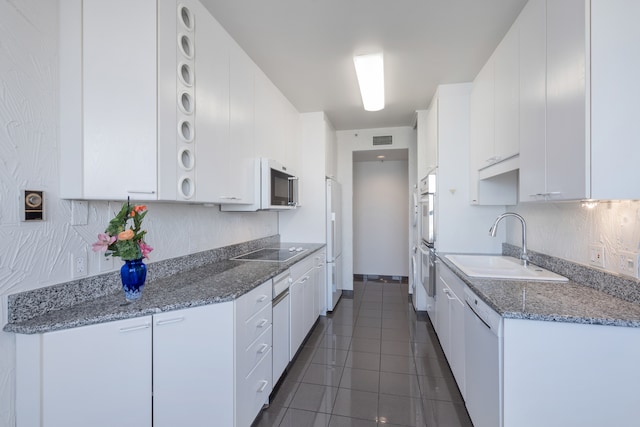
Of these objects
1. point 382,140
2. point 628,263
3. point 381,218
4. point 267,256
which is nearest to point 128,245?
point 267,256

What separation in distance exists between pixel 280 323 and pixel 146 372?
1026 millimetres

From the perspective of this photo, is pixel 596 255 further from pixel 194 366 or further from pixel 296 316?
pixel 194 366

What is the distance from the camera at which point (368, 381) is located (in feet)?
7.48

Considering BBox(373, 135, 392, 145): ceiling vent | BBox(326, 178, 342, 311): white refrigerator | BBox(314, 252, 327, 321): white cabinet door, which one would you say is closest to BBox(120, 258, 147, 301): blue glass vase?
BBox(314, 252, 327, 321): white cabinet door

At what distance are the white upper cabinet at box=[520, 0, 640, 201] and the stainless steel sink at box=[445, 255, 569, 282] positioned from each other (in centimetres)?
65

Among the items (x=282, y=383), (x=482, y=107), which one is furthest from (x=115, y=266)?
(x=482, y=107)

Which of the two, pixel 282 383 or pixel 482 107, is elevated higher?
pixel 482 107

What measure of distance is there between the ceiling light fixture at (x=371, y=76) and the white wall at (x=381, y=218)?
98.5 inches

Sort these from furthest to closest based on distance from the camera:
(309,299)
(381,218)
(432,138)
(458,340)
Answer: (381,218) < (432,138) < (309,299) < (458,340)

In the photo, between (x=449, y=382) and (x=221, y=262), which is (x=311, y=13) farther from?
(x=449, y=382)

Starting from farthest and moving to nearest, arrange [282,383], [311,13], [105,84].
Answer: [282,383]
[311,13]
[105,84]

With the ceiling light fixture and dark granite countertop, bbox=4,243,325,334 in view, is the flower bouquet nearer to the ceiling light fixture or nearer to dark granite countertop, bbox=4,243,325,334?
dark granite countertop, bbox=4,243,325,334

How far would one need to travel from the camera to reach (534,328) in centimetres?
123

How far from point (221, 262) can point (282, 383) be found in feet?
3.51
